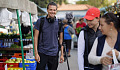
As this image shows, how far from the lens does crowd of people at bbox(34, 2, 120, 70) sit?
2.07 m

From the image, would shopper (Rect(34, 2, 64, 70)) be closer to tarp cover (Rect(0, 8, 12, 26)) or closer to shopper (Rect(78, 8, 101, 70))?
tarp cover (Rect(0, 8, 12, 26))

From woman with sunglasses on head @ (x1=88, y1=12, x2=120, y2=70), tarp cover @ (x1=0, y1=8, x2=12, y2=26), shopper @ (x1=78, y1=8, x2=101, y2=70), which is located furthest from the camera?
tarp cover @ (x1=0, y1=8, x2=12, y2=26)

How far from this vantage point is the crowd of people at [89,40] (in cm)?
207

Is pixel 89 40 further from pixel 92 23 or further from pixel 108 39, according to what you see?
pixel 108 39

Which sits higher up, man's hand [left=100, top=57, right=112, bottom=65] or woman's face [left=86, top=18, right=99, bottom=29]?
woman's face [left=86, top=18, right=99, bottom=29]

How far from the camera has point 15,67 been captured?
5.11 meters

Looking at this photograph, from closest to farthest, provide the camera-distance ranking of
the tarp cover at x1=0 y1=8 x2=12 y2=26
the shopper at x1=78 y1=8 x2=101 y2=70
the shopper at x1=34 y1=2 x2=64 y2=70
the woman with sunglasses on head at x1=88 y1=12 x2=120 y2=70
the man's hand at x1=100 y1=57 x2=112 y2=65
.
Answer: the man's hand at x1=100 y1=57 x2=112 y2=65 → the woman with sunglasses on head at x1=88 y1=12 x2=120 y2=70 → the shopper at x1=78 y1=8 x2=101 y2=70 → the shopper at x1=34 y1=2 x2=64 y2=70 → the tarp cover at x1=0 y1=8 x2=12 y2=26

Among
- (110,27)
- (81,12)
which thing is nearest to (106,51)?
(110,27)

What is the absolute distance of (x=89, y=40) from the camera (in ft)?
9.25

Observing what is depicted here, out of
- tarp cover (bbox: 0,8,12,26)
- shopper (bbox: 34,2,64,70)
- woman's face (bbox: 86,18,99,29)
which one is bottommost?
shopper (bbox: 34,2,64,70)

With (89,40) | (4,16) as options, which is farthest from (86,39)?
(4,16)

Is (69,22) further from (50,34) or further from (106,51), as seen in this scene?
(106,51)

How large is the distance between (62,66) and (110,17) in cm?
578

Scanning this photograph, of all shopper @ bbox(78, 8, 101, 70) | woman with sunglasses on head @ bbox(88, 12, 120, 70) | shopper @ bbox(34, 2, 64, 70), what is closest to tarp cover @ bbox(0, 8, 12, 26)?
shopper @ bbox(34, 2, 64, 70)
